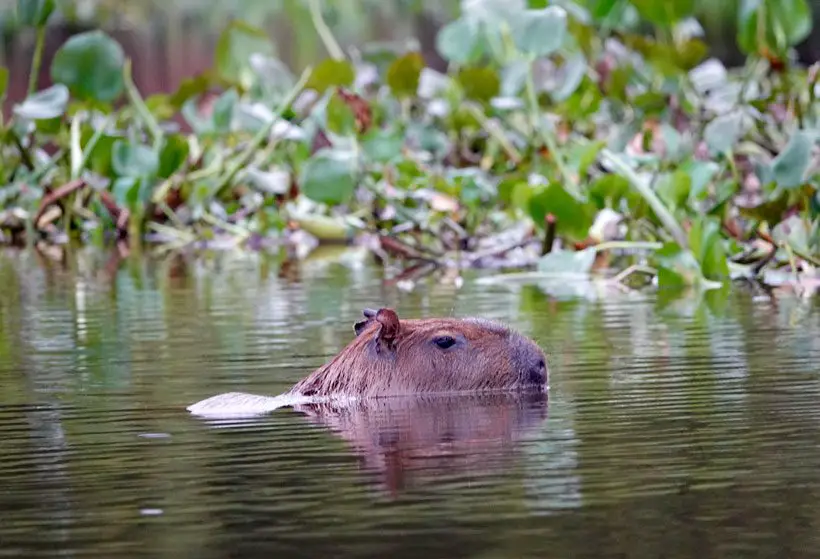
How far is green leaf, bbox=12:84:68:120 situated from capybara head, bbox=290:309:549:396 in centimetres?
809

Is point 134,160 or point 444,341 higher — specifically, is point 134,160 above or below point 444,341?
above

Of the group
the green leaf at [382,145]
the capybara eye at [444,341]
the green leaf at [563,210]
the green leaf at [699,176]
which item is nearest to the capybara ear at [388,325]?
the capybara eye at [444,341]

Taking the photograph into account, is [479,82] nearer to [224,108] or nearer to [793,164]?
[224,108]

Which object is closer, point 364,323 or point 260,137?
point 364,323

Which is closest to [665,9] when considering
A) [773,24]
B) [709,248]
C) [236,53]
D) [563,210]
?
[773,24]

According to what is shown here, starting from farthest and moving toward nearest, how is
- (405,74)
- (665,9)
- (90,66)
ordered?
(405,74)
(90,66)
(665,9)

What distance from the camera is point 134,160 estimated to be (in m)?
15.6

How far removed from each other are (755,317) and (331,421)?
321 cm

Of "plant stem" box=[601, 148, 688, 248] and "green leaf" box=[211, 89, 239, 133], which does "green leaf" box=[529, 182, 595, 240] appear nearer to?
"plant stem" box=[601, 148, 688, 248]

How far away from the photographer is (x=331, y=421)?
20.6ft

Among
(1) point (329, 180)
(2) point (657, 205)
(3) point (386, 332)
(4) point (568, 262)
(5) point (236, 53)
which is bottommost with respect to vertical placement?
(3) point (386, 332)

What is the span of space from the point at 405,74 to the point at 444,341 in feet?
33.7

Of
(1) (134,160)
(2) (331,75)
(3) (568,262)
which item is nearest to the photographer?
(3) (568,262)

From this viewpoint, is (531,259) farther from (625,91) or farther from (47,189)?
(47,189)
